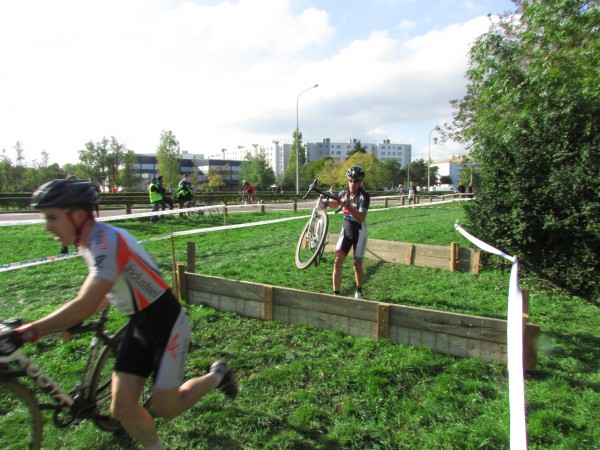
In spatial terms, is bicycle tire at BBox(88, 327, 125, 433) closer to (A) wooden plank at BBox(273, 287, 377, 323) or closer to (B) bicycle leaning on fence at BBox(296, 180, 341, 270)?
(A) wooden plank at BBox(273, 287, 377, 323)

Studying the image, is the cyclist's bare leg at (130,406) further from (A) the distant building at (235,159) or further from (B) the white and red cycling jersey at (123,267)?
(A) the distant building at (235,159)

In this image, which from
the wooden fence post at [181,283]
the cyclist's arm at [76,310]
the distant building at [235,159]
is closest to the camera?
the cyclist's arm at [76,310]

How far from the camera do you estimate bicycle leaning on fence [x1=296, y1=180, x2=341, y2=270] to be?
7.02 meters

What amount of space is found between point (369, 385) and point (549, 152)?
584 cm

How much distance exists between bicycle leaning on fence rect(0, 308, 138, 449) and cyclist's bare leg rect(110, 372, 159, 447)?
2.20 ft

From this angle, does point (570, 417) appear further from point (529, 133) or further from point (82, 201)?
point (529, 133)

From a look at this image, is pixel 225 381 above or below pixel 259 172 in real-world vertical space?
below

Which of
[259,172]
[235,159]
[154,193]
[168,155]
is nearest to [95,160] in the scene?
[168,155]

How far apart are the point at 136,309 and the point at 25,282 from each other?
682 cm

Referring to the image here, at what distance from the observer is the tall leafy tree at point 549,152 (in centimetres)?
638

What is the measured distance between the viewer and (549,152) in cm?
695

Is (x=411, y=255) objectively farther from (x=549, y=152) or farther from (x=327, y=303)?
(x=327, y=303)

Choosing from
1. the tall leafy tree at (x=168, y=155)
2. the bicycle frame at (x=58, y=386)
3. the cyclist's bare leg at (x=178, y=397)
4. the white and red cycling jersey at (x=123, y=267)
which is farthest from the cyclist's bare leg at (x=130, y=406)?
the tall leafy tree at (x=168, y=155)

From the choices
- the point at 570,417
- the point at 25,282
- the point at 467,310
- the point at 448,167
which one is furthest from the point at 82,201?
the point at 448,167
